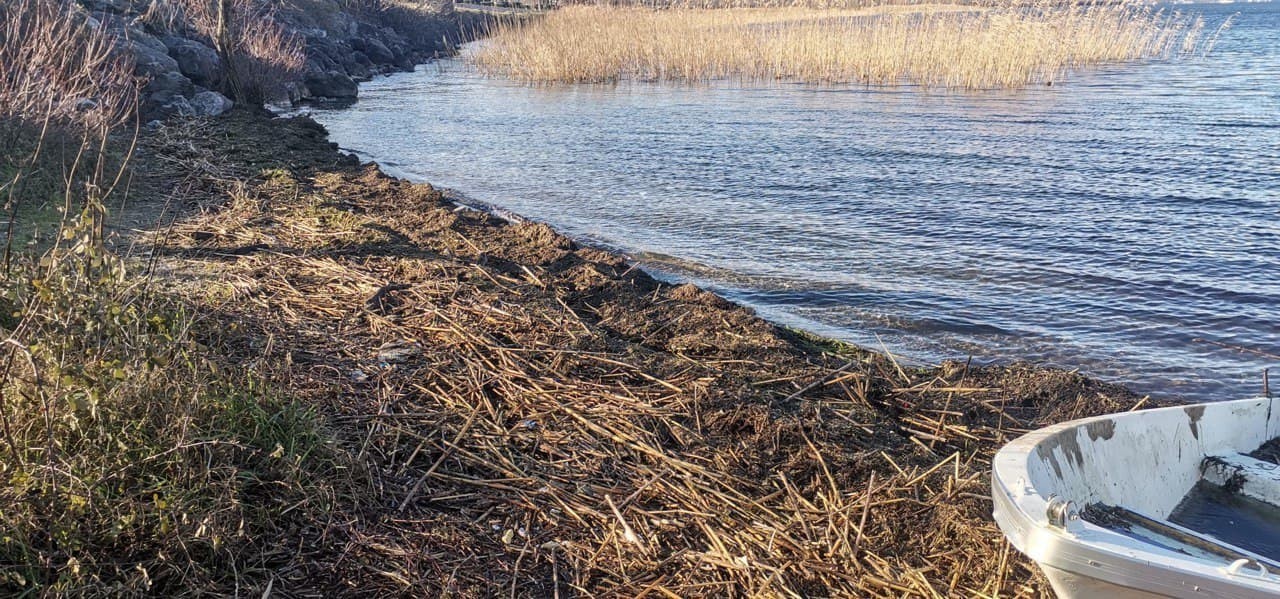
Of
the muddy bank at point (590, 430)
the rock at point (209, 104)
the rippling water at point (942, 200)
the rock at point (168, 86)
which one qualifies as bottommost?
the rippling water at point (942, 200)

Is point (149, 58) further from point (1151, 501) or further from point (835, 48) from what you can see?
point (1151, 501)

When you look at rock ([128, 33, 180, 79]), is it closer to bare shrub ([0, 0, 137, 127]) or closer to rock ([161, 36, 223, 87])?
rock ([161, 36, 223, 87])

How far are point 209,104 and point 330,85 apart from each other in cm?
850

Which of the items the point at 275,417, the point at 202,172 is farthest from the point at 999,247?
the point at 202,172

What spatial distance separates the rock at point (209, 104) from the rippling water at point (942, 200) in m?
2.08

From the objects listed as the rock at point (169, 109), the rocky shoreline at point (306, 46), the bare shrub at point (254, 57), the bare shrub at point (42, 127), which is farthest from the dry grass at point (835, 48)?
the bare shrub at point (42, 127)

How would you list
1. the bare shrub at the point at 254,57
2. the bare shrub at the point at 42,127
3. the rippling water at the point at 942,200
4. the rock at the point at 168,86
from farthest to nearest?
1. the bare shrub at the point at 254,57
2. the rock at the point at 168,86
3. the bare shrub at the point at 42,127
4. the rippling water at the point at 942,200

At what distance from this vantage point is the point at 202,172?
9727 millimetres

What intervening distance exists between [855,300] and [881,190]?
4809 mm

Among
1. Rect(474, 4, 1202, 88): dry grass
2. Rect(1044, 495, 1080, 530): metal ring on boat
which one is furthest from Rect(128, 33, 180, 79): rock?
Rect(1044, 495, 1080, 530): metal ring on boat

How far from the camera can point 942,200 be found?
11.5 m

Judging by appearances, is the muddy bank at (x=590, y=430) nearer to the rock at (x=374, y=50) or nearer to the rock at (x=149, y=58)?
the rock at (x=149, y=58)

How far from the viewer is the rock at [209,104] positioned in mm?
15188

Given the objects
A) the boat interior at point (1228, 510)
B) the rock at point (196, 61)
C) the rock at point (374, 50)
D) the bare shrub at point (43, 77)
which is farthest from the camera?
the rock at point (374, 50)
